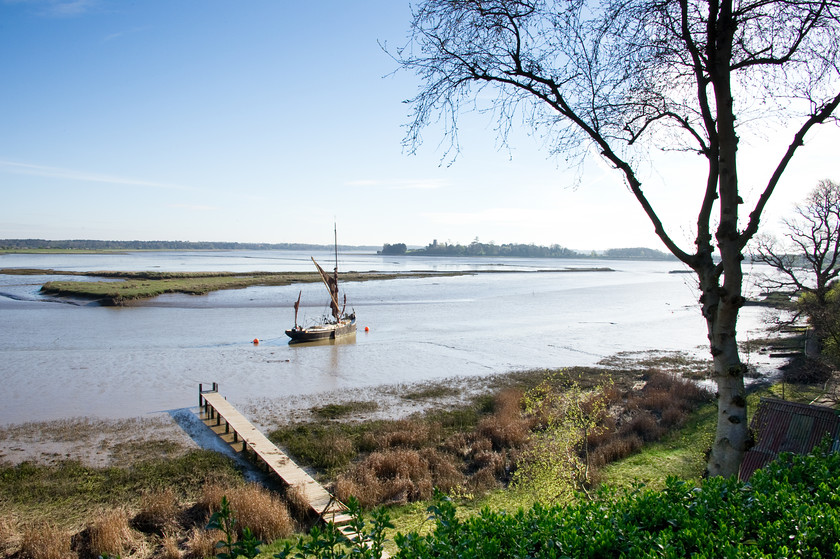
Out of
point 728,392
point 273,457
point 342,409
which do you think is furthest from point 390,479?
point 728,392

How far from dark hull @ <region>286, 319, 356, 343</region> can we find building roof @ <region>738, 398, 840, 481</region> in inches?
1242

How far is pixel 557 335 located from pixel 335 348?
1749 centimetres

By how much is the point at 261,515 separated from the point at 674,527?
29.9ft

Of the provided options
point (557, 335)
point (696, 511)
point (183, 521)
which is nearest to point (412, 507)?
point (183, 521)

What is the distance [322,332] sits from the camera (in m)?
40.7

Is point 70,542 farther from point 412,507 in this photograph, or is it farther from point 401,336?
point 401,336

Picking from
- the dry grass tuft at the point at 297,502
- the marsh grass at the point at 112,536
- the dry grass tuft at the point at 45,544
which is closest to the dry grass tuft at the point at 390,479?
the dry grass tuft at the point at 297,502

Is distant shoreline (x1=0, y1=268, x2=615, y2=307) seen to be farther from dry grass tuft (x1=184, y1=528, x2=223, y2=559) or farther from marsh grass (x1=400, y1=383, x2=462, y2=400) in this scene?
dry grass tuft (x1=184, y1=528, x2=223, y2=559)

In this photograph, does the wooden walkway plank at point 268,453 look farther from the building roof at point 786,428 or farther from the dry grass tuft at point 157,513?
the building roof at point 786,428

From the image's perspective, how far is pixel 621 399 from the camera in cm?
2317

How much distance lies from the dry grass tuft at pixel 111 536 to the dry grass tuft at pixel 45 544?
43cm

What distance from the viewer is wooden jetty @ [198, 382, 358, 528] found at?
11.7 metres

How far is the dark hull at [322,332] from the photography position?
39.6 m

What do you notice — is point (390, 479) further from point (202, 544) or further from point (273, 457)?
point (202, 544)
